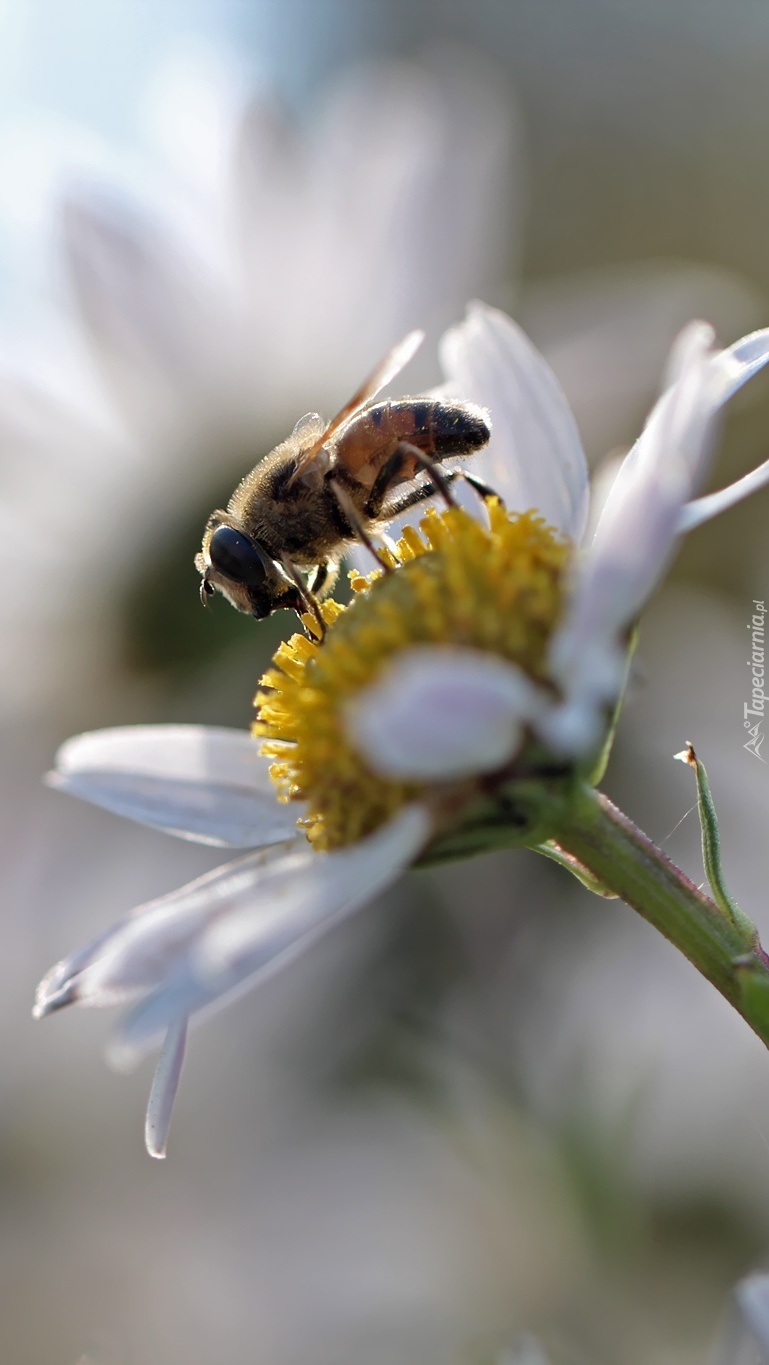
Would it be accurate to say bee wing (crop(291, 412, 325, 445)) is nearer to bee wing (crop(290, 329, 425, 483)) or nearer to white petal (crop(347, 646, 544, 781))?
bee wing (crop(290, 329, 425, 483))

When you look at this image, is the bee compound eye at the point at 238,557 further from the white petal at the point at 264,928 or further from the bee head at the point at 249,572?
the white petal at the point at 264,928

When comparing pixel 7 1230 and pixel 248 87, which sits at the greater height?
pixel 248 87

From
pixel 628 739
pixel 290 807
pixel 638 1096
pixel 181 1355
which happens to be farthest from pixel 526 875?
pixel 290 807

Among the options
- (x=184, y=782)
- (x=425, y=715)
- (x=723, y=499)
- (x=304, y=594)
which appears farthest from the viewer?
(x=304, y=594)

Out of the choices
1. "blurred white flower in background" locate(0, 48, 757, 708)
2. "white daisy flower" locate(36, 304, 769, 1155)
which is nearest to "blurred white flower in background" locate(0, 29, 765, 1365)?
"blurred white flower in background" locate(0, 48, 757, 708)

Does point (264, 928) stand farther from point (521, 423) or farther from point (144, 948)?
point (521, 423)

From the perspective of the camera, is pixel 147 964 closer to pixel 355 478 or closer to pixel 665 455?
pixel 665 455

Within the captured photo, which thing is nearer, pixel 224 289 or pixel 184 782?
pixel 184 782

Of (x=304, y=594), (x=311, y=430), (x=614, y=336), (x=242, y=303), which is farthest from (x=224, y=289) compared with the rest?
(x=304, y=594)
